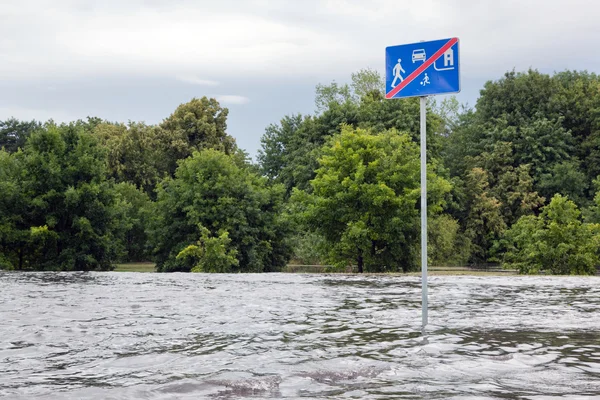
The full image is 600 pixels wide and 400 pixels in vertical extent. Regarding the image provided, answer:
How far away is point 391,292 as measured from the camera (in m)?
17.8

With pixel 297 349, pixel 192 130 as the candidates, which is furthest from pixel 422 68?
pixel 192 130

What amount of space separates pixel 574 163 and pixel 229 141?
30.7m

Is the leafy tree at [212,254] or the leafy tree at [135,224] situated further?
the leafy tree at [135,224]

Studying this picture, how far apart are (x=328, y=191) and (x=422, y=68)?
30647mm

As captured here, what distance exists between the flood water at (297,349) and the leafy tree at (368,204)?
958 inches

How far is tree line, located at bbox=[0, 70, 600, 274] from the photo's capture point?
40.2 m

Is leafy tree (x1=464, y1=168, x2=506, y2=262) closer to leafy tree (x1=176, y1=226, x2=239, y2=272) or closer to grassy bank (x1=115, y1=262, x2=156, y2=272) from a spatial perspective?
leafy tree (x1=176, y1=226, x2=239, y2=272)

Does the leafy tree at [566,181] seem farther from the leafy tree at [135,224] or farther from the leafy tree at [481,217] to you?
the leafy tree at [135,224]

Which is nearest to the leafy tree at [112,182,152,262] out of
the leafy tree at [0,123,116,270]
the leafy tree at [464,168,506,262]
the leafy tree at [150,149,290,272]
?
the leafy tree at [150,149,290,272]

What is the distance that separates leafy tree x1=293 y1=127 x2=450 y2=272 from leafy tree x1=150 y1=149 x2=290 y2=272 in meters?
5.82

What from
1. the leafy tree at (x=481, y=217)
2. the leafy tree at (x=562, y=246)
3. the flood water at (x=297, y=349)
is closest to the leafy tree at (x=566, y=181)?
the leafy tree at (x=481, y=217)

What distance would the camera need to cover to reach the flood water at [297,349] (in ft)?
19.2

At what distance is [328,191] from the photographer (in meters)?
40.6

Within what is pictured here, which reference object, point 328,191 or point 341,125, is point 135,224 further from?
point 328,191
